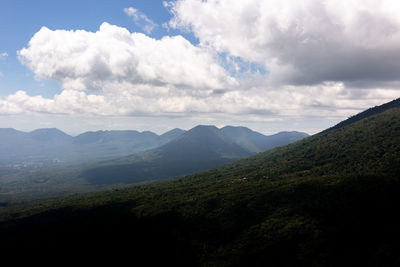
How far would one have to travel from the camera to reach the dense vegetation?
311ft

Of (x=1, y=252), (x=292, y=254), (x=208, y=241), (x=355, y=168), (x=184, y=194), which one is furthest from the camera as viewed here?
(x=184, y=194)

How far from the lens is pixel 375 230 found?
96812mm

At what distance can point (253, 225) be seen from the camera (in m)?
121

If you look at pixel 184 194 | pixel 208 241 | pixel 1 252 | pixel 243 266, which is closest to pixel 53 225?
pixel 1 252

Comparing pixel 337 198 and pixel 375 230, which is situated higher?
pixel 337 198

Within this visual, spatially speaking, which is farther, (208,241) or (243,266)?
(208,241)

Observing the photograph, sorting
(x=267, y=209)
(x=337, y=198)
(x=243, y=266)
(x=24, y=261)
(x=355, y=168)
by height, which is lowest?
(x=24, y=261)

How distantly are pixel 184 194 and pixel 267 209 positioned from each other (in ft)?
264

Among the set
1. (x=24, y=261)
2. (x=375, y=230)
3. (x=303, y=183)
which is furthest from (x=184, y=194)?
(x=375, y=230)

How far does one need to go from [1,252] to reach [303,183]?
184 m

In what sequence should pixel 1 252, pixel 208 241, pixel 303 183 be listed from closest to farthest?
pixel 208 241
pixel 1 252
pixel 303 183

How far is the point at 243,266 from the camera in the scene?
3730 inches

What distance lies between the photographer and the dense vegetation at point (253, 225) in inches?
3733

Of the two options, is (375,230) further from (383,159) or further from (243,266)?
(383,159)
